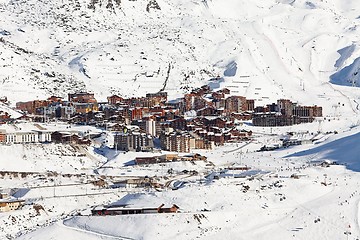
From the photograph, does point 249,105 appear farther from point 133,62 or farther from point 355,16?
point 355,16

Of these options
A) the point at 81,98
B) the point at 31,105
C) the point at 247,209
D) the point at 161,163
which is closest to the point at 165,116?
the point at 81,98

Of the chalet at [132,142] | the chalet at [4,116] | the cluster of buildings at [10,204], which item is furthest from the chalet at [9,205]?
the chalet at [4,116]

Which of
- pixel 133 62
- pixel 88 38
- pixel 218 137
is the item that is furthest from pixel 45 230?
pixel 88 38

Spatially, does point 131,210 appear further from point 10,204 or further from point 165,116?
point 165,116

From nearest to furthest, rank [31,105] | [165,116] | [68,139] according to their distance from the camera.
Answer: [68,139] → [31,105] → [165,116]

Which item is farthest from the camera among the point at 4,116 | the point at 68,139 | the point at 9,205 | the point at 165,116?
the point at 165,116
